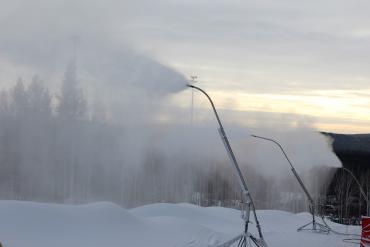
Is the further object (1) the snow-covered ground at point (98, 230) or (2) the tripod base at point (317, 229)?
(2) the tripod base at point (317, 229)

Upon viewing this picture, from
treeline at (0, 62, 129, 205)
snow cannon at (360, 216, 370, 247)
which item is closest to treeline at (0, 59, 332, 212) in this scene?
treeline at (0, 62, 129, 205)

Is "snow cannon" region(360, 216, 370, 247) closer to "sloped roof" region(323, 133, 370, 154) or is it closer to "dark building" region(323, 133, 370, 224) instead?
"sloped roof" region(323, 133, 370, 154)

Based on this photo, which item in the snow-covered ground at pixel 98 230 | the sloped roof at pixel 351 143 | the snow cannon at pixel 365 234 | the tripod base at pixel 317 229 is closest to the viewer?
the snow cannon at pixel 365 234

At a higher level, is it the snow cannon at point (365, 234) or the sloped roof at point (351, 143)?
the sloped roof at point (351, 143)

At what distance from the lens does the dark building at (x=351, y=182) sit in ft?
208

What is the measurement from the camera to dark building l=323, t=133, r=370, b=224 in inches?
2492

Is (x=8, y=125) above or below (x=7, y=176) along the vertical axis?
above

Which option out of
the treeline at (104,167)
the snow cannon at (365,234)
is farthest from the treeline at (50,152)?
the snow cannon at (365,234)

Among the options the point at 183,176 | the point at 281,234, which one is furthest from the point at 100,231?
the point at 183,176

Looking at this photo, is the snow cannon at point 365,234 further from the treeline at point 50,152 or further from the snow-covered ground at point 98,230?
the treeline at point 50,152

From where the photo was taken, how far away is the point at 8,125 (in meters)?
60.3

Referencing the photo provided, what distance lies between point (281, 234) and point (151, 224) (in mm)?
8169

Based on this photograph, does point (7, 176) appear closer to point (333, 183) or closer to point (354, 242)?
point (333, 183)

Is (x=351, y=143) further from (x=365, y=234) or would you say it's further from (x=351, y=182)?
(x=365, y=234)
